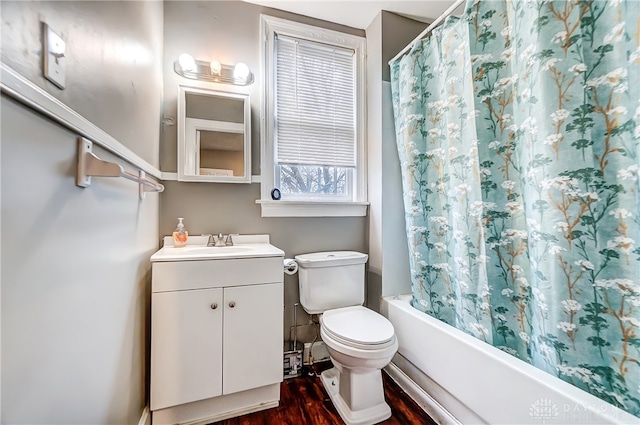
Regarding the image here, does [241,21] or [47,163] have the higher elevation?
[241,21]

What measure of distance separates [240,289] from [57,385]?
→ 0.75 m

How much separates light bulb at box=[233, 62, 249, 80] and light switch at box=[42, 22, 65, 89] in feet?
3.92

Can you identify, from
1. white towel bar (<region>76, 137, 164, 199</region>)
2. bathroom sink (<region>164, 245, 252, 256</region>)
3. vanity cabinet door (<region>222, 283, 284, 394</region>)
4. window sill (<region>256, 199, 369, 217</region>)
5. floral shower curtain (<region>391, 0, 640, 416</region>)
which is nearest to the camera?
white towel bar (<region>76, 137, 164, 199</region>)

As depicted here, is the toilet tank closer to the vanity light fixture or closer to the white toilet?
the white toilet

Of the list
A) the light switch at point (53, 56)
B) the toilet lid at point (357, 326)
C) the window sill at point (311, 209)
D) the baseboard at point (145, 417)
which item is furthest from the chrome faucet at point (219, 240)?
the light switch at point (53, 56)

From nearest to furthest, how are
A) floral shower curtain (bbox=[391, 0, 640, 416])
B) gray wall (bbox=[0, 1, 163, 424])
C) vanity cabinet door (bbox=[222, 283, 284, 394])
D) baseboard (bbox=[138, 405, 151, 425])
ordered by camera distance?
1. gray wall (bbox=[0, 1, 163, 424])
2. floral shower curtain (bbox=[391, 0, 640, 416])
3. baseboard (bbox=[138, 405, 151, 425])
4. vanity cabinet door (bbox=[222, 283, 284, 394])

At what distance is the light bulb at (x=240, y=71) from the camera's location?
5.57 feet

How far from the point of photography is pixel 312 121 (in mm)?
1931

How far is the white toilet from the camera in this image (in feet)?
4.18

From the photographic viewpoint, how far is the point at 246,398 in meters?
1.40

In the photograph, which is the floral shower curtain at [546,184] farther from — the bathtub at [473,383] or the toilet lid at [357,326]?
the toilet lid at [357,326]

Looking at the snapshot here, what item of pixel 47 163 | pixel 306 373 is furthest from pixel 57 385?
pixel 306 373

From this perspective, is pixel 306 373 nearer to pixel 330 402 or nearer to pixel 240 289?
pixel 330 402

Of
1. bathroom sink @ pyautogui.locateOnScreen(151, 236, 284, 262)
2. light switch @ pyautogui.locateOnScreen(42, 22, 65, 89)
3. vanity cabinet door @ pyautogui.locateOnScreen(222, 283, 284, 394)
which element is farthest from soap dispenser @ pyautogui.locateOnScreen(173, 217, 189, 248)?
light switch @ pyautogui.locateOnScreen(42, 22, 65, 89)
